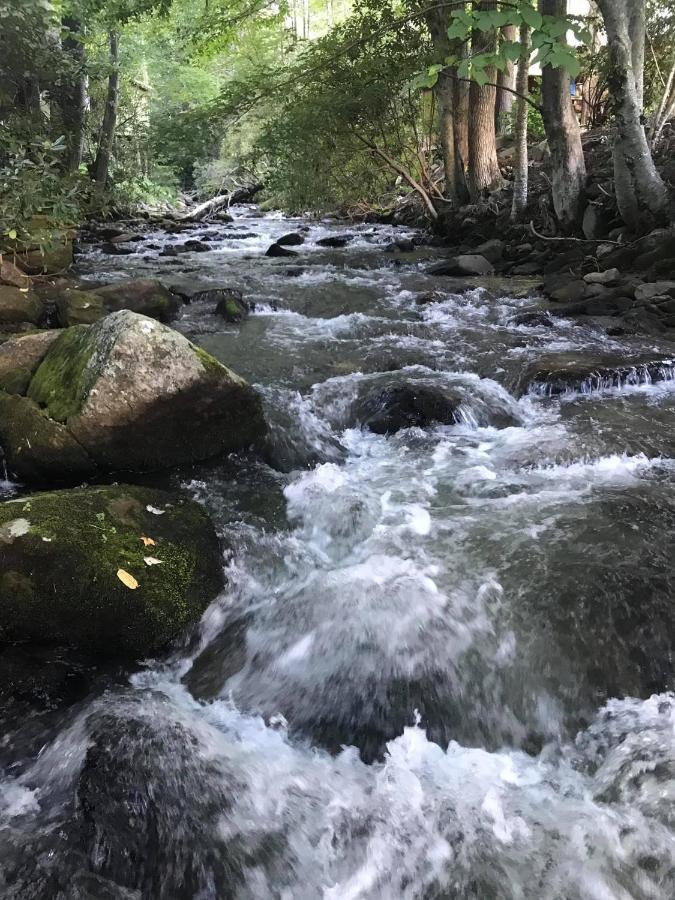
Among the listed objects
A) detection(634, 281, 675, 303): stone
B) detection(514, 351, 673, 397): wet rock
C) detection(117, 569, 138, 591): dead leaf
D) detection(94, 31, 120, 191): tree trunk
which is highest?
detection(94, 31, 120, 191): tree trunk

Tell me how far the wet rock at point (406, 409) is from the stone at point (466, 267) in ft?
22.0

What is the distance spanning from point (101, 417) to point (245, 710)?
2.35 metres

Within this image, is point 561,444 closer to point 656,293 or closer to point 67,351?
point 67,351

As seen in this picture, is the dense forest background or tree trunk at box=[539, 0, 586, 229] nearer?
the dense forest background

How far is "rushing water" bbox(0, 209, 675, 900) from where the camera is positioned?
7.24ft

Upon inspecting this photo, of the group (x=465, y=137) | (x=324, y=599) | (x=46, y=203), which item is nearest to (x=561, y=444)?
(x=324, y=599)

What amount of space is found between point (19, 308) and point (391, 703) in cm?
717

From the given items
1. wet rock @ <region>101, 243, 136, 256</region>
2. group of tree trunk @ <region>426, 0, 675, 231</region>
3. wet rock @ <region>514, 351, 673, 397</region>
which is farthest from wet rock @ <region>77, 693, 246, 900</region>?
wet rock @ <region>101, 243, 136, 256</region>

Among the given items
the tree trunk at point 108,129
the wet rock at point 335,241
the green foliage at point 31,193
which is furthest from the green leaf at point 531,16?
the tree trunk at point 108,129

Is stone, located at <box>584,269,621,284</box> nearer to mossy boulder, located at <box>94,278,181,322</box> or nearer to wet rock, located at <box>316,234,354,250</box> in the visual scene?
mossy boulder, located at <box>94,278,181,322</box>

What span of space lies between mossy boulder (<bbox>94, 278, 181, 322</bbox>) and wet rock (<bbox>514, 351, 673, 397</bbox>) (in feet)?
17.0

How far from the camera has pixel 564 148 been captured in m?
11.0

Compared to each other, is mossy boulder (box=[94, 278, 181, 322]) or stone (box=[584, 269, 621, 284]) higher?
mossy boulder (box=[94, 278, 181, 322])

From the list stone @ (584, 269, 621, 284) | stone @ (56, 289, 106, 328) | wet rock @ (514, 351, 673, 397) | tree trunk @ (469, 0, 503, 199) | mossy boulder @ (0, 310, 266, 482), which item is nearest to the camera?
mossy boulder @ (0, 310, 266, 482)
